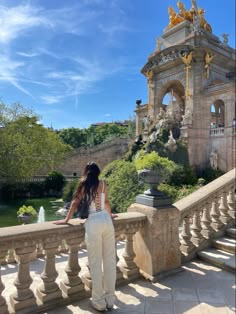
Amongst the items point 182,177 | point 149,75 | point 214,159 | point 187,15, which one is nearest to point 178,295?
point 182,177

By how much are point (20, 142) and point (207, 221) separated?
22778 mm

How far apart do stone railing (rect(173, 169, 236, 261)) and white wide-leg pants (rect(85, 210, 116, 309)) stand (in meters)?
1.98

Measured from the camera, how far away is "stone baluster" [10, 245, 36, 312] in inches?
115

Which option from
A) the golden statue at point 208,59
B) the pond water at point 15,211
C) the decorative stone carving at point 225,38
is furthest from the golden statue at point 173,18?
the pond water at point 15,211

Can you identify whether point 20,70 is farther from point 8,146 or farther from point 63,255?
point 8,146

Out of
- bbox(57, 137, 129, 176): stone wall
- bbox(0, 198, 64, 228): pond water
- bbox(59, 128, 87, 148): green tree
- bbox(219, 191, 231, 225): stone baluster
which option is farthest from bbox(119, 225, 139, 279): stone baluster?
bbox(59, 128, 87, 148): green tree

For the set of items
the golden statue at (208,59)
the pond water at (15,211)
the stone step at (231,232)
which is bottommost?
the pond water at (15,211)

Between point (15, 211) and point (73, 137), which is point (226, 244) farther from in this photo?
point (73, 137)

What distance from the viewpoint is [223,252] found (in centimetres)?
491

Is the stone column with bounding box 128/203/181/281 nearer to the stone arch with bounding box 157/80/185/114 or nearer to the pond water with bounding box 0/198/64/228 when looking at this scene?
the pond water with bounding box 0/198/64/228

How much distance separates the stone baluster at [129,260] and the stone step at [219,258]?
1499mm

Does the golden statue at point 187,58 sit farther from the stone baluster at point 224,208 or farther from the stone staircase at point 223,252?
the stone staircase at point 223,252

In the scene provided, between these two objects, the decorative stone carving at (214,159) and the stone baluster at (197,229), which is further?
the decorative stone carving at (214,159)

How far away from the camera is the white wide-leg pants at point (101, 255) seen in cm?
293
